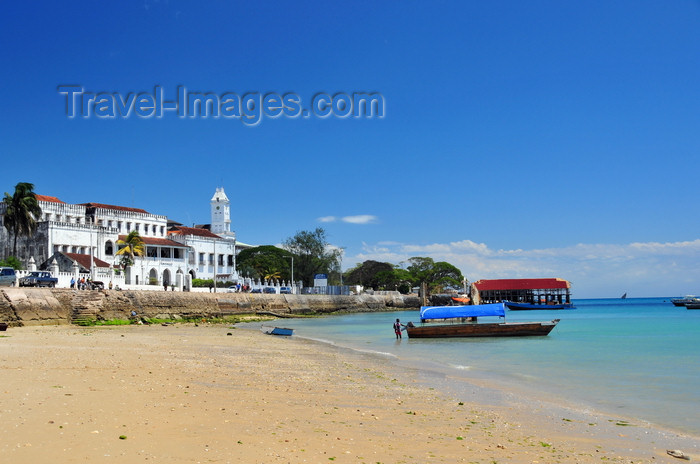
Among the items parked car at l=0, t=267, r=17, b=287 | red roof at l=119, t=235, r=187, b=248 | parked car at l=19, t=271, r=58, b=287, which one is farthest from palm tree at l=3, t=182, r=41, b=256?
parked car at l=0, t=267, r=17, b=287

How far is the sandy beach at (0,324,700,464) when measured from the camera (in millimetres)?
7945

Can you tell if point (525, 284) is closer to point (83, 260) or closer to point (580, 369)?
point (83, 260)

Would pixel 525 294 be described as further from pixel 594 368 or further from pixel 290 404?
pixel 290 404

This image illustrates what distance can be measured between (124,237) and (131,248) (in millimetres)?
5998

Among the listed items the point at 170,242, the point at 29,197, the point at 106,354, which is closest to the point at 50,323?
the point at 106,354

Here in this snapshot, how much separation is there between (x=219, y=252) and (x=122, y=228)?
14311 mm

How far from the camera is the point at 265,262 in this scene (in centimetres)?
10119

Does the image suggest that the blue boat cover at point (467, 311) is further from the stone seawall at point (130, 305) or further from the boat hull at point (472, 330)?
the stone seawall at point (130, 305)

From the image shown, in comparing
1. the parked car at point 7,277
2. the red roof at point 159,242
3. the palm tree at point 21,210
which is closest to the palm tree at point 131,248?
the red roof at point 159,242

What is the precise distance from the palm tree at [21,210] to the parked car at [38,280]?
593 inches

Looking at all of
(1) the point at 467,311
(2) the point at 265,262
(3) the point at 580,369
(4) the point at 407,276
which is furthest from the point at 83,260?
(4) the point at 407,276

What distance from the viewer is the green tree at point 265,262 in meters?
98.7

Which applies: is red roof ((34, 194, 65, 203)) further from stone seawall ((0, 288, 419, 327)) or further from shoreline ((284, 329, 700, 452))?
shoreline ((284, 329, 700, 452))

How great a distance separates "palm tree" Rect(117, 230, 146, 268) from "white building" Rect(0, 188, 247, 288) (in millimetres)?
822
